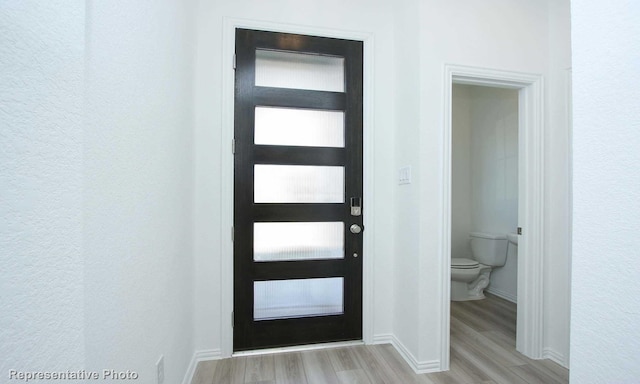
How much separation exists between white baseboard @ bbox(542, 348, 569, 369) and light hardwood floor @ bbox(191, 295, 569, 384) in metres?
0.04

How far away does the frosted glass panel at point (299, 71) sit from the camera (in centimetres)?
210

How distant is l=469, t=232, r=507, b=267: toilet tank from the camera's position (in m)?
3.27

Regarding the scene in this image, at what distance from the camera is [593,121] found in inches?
29.3

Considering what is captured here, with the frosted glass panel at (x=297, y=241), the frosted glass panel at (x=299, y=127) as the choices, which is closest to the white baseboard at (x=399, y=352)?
the frosted glass panel at (x=297, y=241)

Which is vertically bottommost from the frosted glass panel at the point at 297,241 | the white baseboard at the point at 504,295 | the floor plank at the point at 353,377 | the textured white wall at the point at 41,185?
the white baseboard at the point at 504,295

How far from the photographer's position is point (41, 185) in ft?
1.76

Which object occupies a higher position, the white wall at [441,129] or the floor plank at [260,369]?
the white wall at [441,129]

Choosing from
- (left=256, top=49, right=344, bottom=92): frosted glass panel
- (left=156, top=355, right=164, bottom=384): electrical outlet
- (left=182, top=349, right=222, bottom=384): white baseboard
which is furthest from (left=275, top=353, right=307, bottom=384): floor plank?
(left=256, top=49, right=344, bottom=92): frosted glass panel

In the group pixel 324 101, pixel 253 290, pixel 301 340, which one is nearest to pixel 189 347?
pixel 253 290

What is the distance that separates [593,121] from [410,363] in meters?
1.79

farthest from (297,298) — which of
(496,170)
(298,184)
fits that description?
(496,170)

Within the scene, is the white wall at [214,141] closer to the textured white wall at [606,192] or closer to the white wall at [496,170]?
the textured white wall at [606,192]

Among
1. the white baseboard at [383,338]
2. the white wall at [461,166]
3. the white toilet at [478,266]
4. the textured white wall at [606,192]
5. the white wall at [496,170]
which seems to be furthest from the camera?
the white wall at [461,166]

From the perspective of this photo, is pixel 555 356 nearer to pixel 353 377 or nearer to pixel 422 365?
pixel 422 365
